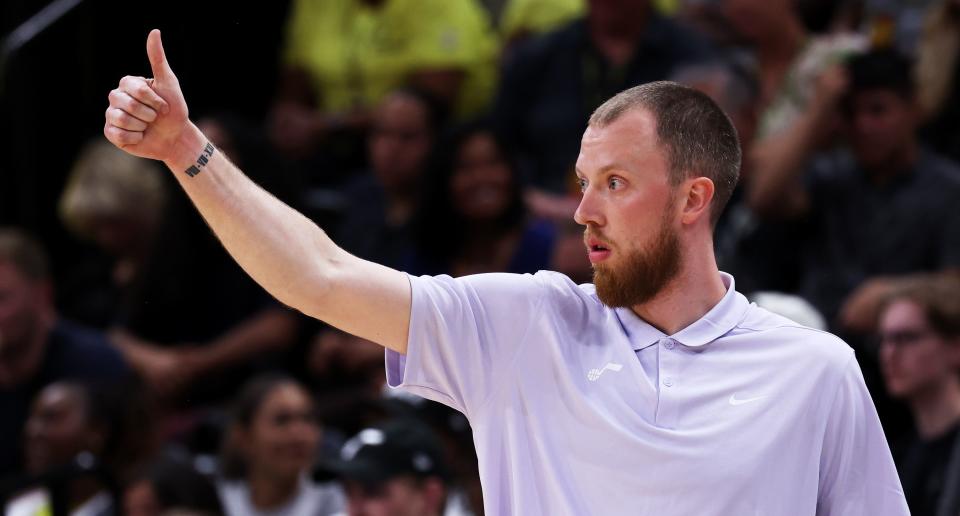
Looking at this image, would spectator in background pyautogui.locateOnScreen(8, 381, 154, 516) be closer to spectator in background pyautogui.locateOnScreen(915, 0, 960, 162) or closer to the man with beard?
the man with beard

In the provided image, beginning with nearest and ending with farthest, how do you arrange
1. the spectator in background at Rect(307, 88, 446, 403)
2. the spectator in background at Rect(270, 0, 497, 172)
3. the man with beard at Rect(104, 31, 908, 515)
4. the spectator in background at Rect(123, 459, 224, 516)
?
the man with beard at Rect(104, 31, 908, 515)
the spectator in background at Rect(123, 459, 224, 516)
the spectator in background at Rect(307, 88, 446, 403)
the spectator in background at Rect(270, 0, 497, 172)

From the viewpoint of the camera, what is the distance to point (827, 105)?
6516mm

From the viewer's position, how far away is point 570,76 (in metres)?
7.32

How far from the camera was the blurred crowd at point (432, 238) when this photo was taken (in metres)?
5.62

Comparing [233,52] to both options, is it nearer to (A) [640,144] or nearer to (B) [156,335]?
(B) [156,335]

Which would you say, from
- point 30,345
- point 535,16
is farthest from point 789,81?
point 30,345

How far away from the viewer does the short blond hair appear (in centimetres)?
741

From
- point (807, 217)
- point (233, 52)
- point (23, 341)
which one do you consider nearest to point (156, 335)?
point (23, 341)

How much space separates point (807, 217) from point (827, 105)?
50 centimetres

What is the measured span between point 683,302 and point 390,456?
2445 millimetres

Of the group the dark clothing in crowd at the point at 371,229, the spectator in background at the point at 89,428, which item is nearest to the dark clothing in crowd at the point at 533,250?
the dark clothing in crowd at the point at 371,229

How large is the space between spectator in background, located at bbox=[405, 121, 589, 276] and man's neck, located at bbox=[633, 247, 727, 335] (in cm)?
352

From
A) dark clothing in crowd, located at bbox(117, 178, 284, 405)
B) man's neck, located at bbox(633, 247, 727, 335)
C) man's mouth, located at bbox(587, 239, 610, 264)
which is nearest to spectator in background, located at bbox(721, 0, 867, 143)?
dark clothing in crowd, located at bbox(117, 178, 284, 405)

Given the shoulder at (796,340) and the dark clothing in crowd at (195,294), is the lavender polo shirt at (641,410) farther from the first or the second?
the dark clothing in crowd at (195,294)
